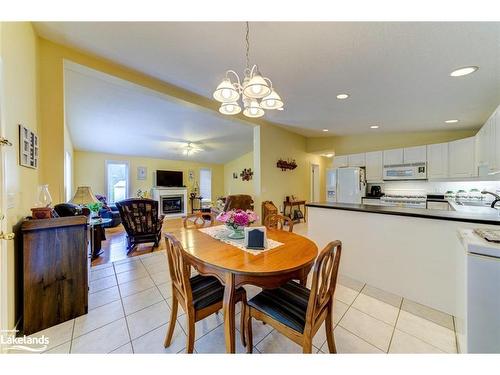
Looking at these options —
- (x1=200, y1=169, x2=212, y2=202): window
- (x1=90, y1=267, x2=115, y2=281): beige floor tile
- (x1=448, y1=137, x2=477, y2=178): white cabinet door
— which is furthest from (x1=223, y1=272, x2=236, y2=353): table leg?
(x1=200, y1=169, x2=212, y2=202): window

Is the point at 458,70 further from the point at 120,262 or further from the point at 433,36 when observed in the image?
the point at 120,262

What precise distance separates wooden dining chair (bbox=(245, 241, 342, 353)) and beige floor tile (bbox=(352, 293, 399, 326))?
75cm

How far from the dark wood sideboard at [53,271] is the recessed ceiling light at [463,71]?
4020mm

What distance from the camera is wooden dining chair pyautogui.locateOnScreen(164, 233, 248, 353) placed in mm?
1189

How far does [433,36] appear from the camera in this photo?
1593mm

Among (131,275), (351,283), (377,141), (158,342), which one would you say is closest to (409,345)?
(351,283)

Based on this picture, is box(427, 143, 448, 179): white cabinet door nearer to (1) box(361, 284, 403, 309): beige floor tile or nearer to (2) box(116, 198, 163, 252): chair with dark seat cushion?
(1) box(361, 284, 403, 309): beige floor tile

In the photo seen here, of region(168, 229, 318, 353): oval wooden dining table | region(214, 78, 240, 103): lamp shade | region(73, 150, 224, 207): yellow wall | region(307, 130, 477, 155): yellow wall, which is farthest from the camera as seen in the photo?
region(73, 150, 224, 207): yellow wall

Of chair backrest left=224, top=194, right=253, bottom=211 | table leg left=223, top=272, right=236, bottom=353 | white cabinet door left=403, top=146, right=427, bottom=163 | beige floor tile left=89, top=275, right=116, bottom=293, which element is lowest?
beige floor tile left=89, top=275, right=116, bottom=293

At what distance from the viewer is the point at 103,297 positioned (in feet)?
6.49

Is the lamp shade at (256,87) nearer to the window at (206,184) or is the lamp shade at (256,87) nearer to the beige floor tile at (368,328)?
the beige floor tile at (368,328)

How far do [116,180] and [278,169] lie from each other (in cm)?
550
